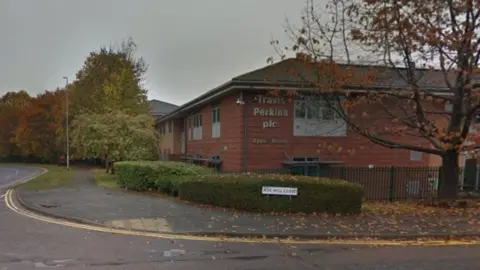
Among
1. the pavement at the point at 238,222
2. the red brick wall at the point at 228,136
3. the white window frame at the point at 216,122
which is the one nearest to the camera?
the pavement at the point at 238,222

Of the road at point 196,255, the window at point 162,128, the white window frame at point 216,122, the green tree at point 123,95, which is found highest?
the green tree at point 123,95

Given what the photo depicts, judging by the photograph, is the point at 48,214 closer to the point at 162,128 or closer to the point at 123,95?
the point at 123,95

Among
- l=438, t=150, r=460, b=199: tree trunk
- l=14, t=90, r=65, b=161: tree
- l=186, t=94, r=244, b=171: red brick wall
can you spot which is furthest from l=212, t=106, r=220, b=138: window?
l=14, t=90, r=65, b=161: tree

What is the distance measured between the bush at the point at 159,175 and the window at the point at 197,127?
28.9 feet

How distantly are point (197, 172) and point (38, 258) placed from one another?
9.41 metres

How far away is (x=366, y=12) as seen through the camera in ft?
41.9

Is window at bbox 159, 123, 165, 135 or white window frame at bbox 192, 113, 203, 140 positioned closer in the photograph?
white window frame at bbox 192, 113, 203, 140

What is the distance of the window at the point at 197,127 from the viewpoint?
2667cm

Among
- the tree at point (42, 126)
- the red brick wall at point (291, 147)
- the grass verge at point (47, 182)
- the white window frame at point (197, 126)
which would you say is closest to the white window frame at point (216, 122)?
the white window frame at point (197, 126)

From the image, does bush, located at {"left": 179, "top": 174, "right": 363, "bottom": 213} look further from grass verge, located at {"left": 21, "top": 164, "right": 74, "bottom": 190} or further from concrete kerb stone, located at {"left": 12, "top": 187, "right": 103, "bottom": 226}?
grass verge, located at {"left": 21, "top": 164, "right": 74, "bottom": 190}

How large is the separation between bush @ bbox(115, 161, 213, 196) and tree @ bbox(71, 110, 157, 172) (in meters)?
7.74

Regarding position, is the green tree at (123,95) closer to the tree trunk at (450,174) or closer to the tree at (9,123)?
the tree trunk at (450,174)

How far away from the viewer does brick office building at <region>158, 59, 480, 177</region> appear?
1880 centimetres

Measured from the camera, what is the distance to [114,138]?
25625 millimetres
